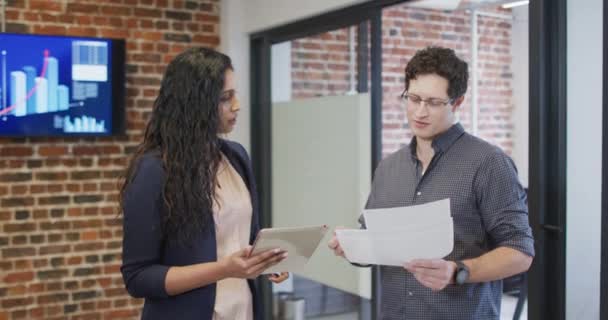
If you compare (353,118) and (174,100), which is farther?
(353,118)

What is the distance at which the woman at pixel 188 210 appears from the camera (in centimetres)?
173

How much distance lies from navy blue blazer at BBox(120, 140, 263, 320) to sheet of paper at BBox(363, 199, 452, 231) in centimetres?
42

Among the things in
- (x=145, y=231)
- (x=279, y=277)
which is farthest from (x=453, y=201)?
(x=145, y=231)

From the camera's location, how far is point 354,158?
3555mm

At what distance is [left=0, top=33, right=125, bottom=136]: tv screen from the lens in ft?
12.7

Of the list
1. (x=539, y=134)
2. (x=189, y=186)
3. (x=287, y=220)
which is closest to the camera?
(x=189, y=186)

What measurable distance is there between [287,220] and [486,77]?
2364 millimetres

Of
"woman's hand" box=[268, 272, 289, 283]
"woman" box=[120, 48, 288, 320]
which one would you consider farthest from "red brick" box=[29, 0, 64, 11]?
"woman's hand" box=[268, 272, 289, 283]

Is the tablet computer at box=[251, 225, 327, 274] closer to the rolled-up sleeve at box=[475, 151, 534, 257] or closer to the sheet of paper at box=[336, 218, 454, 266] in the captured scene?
the sheet of paper at box=[336, 218, 454, 266]

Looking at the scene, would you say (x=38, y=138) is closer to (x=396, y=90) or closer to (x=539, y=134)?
(x=396, y=90)

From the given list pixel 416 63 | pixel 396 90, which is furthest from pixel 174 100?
pixel 396 90

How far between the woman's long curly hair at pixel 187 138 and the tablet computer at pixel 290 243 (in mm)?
203

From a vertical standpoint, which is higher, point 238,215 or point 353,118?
point 353,118

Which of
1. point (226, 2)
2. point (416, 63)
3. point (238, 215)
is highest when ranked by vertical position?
point (226, 2)
